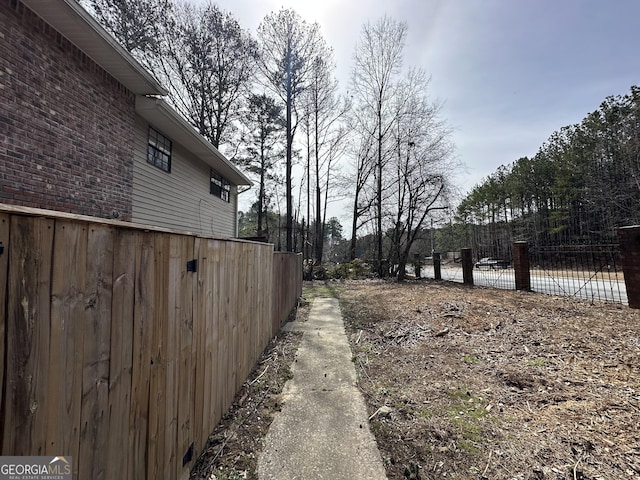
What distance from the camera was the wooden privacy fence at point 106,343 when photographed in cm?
87

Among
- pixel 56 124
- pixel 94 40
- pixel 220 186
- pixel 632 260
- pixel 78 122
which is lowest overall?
pixel 632 260

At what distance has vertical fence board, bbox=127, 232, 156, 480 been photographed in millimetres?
1377

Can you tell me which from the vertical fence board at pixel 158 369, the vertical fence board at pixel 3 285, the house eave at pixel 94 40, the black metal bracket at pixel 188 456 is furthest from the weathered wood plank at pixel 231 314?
the house eave at pixel 94 40

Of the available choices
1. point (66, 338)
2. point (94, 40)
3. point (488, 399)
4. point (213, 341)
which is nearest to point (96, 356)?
point (66, 338)

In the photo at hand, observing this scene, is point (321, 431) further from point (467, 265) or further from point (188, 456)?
point (467, 265)

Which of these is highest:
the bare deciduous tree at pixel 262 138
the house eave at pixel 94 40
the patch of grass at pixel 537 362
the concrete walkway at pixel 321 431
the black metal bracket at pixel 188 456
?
the bare deciduous tree at pixel 262 138

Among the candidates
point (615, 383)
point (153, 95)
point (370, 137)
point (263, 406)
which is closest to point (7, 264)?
point (263, 406)

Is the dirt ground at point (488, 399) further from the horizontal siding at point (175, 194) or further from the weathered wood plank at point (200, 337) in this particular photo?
the horizontal siding at point (175, 194)

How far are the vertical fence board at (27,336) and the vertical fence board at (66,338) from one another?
0.02 m

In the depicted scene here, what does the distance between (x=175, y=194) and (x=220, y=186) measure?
3.32 m

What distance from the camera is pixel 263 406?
286cm

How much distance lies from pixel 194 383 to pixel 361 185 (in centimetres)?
1868

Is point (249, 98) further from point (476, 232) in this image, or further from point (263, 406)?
point (476, 232)

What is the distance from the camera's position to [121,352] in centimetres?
129
